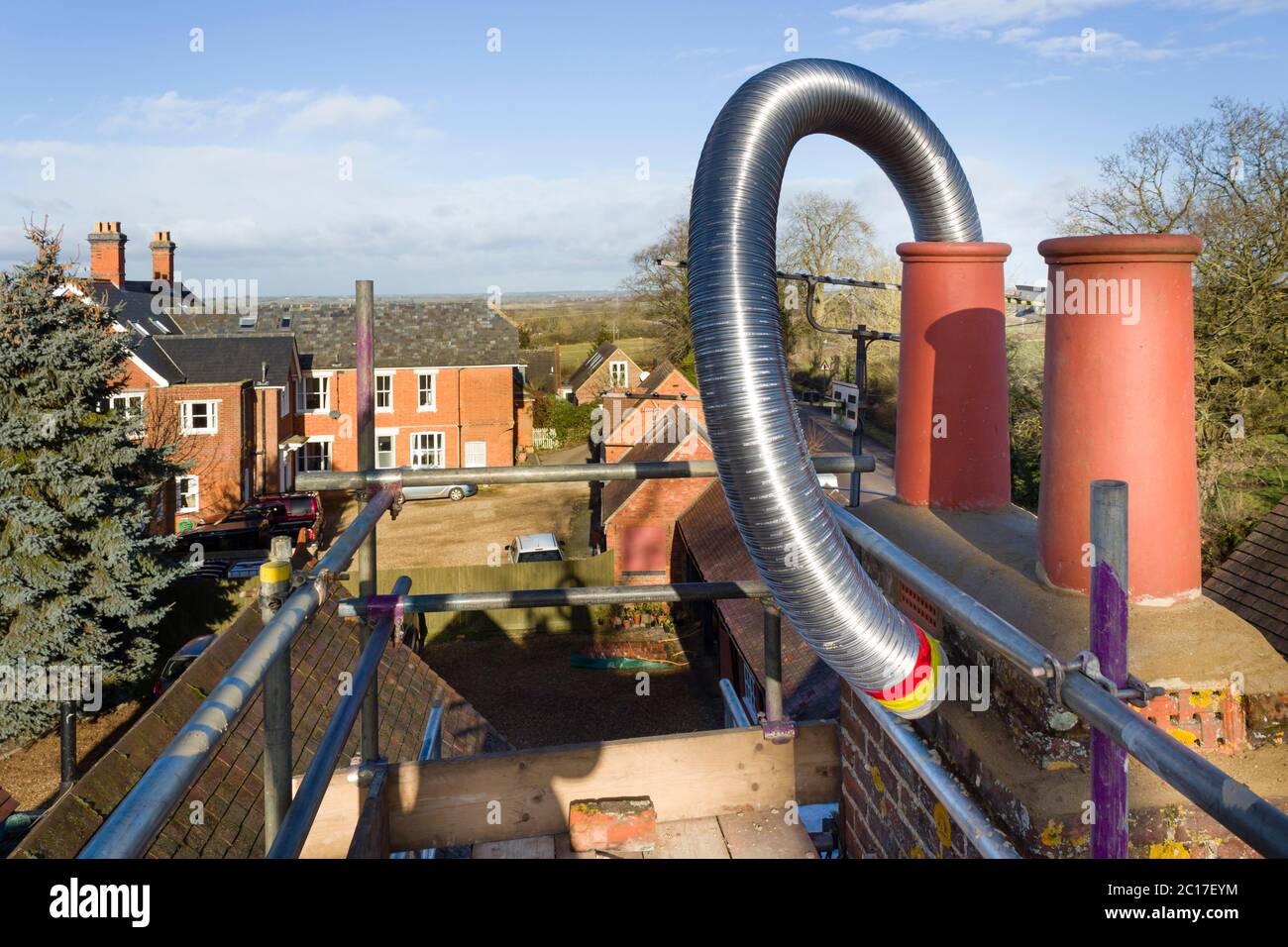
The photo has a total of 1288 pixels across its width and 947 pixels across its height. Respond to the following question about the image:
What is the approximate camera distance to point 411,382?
3809 cm

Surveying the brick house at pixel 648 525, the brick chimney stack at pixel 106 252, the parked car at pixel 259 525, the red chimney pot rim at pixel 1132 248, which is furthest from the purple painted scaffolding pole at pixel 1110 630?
the brick chimney stack at pixel 106 252

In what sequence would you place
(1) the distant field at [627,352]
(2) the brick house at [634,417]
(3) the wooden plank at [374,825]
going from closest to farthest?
(3) the wooden plank at [374,825], (2) the brick house at [634,417], (1) the distant field at [627,352]

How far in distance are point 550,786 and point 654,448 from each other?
21.0 m

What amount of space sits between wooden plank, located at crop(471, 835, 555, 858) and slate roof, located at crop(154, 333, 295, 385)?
30.5 metres

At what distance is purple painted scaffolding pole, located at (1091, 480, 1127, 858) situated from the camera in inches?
76.7

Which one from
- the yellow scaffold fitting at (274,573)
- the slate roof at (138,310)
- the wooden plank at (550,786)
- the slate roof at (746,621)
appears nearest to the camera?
the yellow scaffold fitting at (274,573)

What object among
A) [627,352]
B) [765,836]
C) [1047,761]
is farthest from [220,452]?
[1047,761]

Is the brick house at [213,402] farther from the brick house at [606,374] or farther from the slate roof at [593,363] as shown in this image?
the slate roof at [593,363]

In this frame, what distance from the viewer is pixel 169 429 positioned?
2880cm

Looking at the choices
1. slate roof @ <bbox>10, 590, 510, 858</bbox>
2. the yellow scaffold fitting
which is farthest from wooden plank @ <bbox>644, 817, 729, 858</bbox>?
the yellow scaffold fitting

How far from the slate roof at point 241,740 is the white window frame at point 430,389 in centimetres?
2714

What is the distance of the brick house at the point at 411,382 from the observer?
37.2 metres
